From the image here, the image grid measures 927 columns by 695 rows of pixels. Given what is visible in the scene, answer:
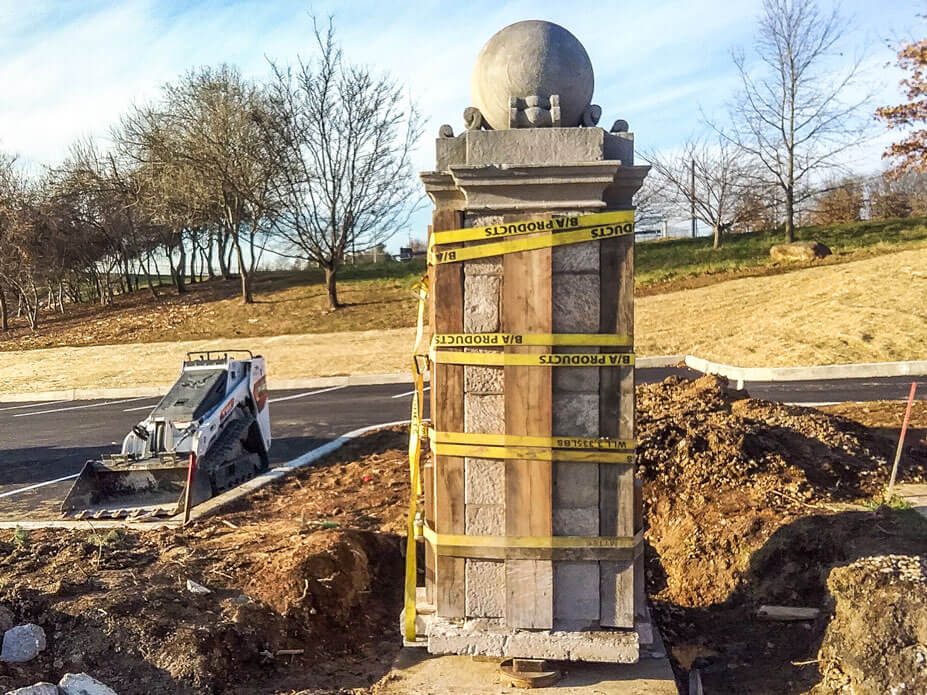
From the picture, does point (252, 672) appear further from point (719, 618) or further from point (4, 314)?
point (4, 314)

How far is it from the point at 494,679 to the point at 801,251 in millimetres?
28037

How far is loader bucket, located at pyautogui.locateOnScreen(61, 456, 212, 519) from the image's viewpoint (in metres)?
8.10

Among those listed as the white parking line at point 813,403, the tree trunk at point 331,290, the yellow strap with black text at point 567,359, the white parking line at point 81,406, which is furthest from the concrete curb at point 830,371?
the tree trunk at point 331,290

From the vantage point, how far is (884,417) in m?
9.79

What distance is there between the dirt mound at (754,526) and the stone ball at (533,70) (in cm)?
335

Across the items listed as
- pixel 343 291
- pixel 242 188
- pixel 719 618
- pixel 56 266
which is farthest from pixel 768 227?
pixel 719 618

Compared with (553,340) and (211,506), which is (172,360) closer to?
(211,506)

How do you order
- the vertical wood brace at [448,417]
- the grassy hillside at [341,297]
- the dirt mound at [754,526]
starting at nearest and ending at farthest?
the vertical wood brace at [448,417] < the dirt mound at [754,526] < the grassy hillside at [341,297]

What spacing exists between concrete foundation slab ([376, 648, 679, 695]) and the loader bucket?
4541 mm

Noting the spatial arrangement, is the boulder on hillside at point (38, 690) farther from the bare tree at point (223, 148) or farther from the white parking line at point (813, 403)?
the bare tree at point (223, 148)

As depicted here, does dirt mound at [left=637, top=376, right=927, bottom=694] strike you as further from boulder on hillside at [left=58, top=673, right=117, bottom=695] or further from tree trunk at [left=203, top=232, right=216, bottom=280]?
tree trunk at [left=203, top=232, right=216, bottom=280]

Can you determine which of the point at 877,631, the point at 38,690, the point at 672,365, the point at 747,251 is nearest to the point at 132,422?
the point at 672,365

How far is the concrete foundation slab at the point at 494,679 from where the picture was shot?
3.93 metres

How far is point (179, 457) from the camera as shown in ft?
27.6
